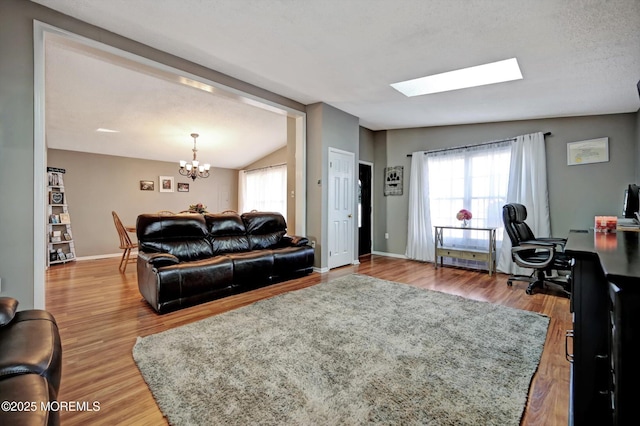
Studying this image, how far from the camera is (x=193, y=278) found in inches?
119

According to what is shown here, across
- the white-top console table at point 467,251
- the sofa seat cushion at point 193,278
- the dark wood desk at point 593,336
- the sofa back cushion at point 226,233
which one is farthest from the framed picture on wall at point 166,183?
the dark wood desk at point 593,336

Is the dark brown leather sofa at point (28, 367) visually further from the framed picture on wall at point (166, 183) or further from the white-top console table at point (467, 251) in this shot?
the framed picture on wall at point (166, 183)

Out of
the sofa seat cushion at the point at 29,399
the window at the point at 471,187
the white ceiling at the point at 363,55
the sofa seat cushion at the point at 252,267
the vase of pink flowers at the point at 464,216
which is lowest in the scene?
the sofa seat cushion at the point at 252,267

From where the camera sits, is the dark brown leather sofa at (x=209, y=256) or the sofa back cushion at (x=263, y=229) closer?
the dark brown leather sofa at (x=209, y=256)

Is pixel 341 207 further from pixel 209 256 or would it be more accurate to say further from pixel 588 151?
pixel 588 151

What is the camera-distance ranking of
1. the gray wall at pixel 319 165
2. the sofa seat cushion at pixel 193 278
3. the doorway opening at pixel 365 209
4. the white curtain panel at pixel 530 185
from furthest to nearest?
the doorway opening at pixel 365 209, the gray wall at pixel 319 165, the white curtain panel at pixel 530 185, the sofa seat cushion at pixel 193 278

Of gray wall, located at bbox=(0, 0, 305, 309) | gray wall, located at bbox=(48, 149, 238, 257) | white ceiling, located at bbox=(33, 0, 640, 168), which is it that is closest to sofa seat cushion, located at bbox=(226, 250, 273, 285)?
gray wall, located at bbox=(0, 0, 305, 309)

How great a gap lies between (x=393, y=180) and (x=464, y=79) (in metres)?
2.69

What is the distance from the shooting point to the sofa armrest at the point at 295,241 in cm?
440

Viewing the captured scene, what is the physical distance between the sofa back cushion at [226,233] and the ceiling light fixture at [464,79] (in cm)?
295

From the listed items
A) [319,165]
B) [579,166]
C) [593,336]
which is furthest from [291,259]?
[579,166]

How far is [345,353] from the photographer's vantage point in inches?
79.9

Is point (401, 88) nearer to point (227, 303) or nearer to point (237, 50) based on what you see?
point (237, 50)

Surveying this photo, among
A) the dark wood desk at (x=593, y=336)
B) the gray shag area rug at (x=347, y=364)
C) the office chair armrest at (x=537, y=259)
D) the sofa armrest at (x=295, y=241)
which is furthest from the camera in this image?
the sofa armrest at (x=295, y=241)
